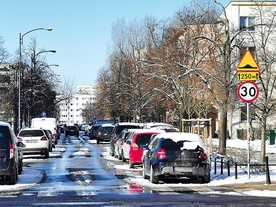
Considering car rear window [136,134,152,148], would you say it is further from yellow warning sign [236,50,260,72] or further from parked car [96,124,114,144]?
parked car [96,124,114,144]

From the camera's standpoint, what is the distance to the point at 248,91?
18953 mm

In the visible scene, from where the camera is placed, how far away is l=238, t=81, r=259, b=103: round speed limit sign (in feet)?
61.8

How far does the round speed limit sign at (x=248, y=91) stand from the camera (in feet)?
61.8

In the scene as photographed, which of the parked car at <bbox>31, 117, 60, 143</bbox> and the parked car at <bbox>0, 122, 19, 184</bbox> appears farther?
the parked car at <bbox>31, 117, 60, 143</bbox>

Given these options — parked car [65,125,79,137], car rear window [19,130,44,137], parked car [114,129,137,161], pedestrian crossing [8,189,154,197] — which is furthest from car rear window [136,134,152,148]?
parked car [65,125,79,137]

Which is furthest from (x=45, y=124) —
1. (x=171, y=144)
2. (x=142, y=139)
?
(x=171, y=144)

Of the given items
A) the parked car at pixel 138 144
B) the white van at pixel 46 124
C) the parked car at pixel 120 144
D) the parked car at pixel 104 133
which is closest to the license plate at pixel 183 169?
the parked car at pixel 138 144

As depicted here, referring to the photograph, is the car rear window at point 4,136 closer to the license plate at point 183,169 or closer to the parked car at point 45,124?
the license plate at point 183,169

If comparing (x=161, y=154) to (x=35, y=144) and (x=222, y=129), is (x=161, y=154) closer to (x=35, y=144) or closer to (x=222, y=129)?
(x=222, y=129)

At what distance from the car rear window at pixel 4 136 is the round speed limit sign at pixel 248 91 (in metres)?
6.58

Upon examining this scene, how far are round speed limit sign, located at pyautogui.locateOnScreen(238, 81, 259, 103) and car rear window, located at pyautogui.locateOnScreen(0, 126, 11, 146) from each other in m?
6.58

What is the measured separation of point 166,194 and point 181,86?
31844mm

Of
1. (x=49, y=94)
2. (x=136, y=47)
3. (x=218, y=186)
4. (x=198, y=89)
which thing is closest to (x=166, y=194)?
(x=218, y=186)

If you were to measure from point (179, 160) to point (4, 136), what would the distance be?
4940mm
